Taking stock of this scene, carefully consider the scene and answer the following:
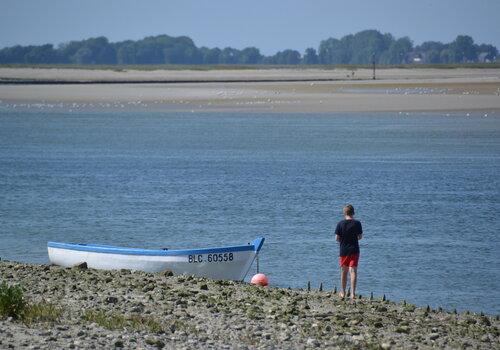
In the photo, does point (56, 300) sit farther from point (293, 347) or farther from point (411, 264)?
point (411, 264)

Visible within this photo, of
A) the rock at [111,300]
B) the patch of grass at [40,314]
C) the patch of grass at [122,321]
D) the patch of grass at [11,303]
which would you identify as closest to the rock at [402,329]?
the patch of grass at [122,321]

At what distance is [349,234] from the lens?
1625cm

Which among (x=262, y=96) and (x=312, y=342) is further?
(x=262, y=96)

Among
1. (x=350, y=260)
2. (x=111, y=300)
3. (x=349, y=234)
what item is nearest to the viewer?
(x=111, y=300)

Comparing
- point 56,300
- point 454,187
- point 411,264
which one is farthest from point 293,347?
point 454,187

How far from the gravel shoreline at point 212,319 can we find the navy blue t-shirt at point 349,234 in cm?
84

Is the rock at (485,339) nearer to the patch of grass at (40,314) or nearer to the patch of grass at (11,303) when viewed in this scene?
the patch of grass at (40,314)

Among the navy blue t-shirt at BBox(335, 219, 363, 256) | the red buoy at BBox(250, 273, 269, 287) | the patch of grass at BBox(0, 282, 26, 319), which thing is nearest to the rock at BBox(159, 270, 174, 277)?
the red buoy at BBox(250, 273, 269, 287)

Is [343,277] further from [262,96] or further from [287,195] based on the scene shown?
[262,96]

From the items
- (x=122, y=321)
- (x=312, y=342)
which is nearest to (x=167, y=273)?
(x=122, y=321)

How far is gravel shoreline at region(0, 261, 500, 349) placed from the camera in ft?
43.9

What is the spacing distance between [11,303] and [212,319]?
2.65 meters

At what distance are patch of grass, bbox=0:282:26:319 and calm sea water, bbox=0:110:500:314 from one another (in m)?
7.61

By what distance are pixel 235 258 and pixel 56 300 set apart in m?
4.41
